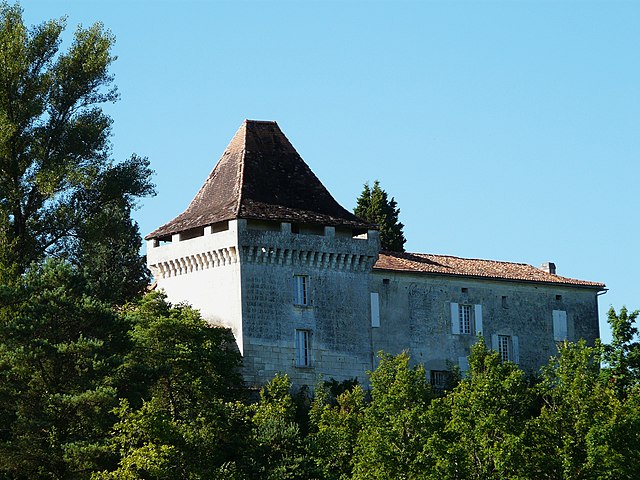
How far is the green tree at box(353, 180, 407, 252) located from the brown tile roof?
8577mm

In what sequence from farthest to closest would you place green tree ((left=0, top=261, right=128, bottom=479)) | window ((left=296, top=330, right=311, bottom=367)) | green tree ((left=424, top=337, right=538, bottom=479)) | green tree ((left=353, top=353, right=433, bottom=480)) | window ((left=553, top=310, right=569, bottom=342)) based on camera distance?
1. window ((left=553, top=310, right=569, bottom=342))
2. window ((left=296, top=330, right=311, bottom=367))
3. green tree ((left=353, top=353, right=433, bottom=480))
4. green tree ((left=424, top=337, right=538, bottom=479))
5. green tree ((left=0, top=261, right=128, bottom=479))

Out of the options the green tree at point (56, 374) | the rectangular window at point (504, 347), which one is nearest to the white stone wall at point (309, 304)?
the green tree at point (56, 374)

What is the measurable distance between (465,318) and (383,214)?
1428cm

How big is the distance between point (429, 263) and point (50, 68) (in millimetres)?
14665

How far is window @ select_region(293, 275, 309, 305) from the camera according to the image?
5881 cm

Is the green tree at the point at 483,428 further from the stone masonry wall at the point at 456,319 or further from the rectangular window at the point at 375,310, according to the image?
the stone masonry wall at the point at 456,319

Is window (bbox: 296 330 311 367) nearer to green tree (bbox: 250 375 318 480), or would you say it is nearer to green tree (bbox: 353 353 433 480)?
green tree (bbox: 353 353 433 480)

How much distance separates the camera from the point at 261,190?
59.7m

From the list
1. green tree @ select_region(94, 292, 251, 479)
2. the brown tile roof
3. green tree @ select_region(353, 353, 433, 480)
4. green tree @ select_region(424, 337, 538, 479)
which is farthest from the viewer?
the brown tile roof

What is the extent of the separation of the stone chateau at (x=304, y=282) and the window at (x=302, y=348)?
0.04 metres

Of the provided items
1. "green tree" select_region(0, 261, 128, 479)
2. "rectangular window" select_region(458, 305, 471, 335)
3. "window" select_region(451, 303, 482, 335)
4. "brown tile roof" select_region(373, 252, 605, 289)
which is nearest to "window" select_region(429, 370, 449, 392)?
"window" select_region(451, 303, 482, 335)

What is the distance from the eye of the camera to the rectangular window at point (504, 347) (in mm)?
65125

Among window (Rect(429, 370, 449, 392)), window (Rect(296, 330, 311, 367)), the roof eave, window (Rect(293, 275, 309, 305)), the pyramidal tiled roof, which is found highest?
the pyramidal tiled roof

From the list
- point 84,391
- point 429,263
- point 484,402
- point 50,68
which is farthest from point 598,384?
point 50,68
